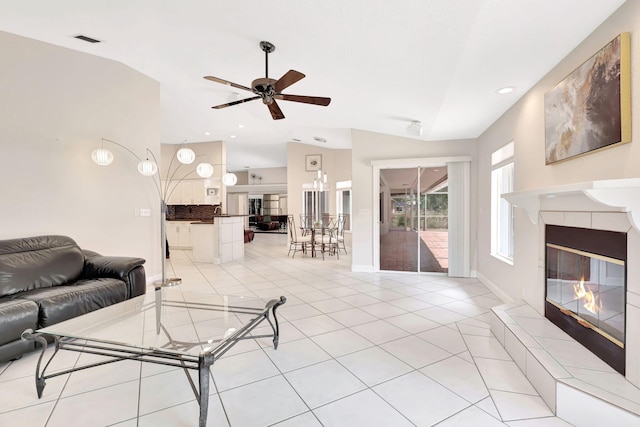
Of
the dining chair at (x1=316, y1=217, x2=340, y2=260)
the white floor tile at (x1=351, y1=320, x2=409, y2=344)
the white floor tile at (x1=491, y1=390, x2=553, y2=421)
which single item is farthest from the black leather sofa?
the dining chair at (x1=316, y1=217, x2=340, y2=260)

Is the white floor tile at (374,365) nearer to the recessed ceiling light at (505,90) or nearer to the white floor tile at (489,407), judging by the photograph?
the white floor tile at (489,407)

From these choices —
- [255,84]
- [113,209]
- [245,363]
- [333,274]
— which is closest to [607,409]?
[245,363]

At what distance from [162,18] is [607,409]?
14.9 feet

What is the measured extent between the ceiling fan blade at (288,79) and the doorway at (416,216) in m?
3.19

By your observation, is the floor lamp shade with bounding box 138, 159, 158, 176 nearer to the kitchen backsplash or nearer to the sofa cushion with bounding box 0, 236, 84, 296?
the sofa cushion with bounding box 0, 236, 84, 296

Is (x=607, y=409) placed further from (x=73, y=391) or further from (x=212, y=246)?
(x=212, y=246)

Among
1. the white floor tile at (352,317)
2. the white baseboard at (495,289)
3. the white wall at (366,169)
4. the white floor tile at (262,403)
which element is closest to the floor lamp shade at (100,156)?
the white floor tile at (262,403)

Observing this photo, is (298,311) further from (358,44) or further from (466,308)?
(358,44)

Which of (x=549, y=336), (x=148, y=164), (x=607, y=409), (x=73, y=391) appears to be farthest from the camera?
(x=148, y=164)

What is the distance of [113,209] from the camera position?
4141 mm

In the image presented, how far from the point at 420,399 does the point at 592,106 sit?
2289mm

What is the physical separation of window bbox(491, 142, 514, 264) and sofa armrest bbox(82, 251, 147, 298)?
14.9 ft

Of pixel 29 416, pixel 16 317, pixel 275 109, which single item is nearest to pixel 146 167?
pixel 275 109

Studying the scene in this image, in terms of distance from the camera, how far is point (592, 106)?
1.96 m
